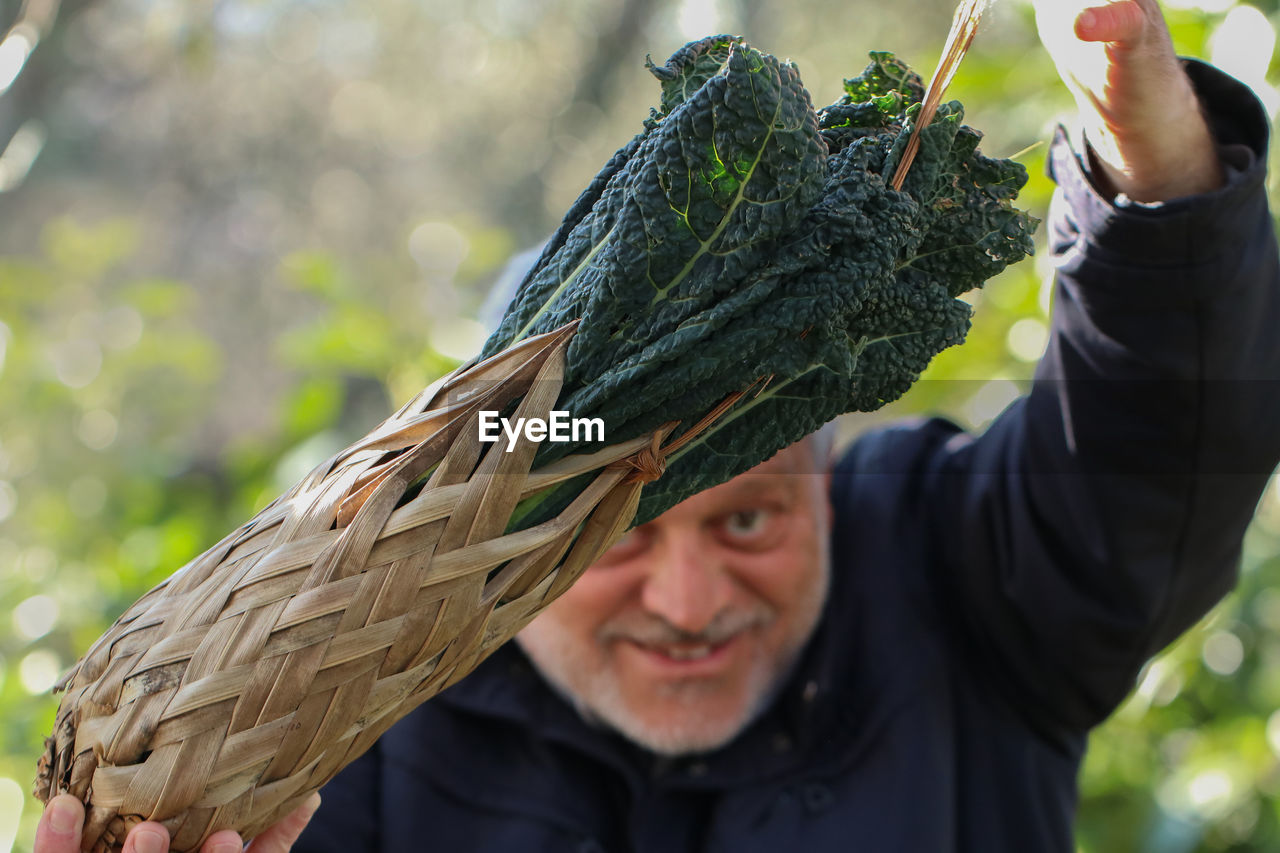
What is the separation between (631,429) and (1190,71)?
743 mm

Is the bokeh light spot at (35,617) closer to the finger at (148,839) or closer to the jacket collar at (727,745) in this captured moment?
the jacket collar at (727,745)

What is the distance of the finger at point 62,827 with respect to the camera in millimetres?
665

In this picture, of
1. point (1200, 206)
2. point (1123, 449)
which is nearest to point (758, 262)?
point (1200, 206)

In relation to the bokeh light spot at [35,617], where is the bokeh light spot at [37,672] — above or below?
below

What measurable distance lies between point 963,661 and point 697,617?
47cm

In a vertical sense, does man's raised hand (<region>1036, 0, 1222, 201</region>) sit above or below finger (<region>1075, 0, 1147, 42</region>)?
below

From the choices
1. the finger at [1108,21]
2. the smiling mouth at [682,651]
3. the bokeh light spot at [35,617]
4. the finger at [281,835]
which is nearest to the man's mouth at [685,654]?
the smiling mouth at [682,651]

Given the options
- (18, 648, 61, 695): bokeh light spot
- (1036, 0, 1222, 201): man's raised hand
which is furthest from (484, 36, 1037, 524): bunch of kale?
(18, 648, 61, 695): bokeh light spot

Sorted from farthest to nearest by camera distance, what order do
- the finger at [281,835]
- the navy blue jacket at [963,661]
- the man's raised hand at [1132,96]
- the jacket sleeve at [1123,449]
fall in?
the navy blue jacket at [963,661] → the jacket sleeve at [1123,449] → the finger at [281,835] → the man's raised hand at [1132,96]

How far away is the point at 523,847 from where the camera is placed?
1.32 m

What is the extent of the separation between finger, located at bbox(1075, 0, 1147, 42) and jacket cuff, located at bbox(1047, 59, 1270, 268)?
219 mm

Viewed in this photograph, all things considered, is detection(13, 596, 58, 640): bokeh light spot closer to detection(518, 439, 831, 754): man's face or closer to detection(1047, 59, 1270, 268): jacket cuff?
detection(518, 439, 831, 754): man's face

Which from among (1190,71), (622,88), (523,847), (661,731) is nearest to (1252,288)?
(1190,71)

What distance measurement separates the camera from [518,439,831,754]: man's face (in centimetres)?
133
